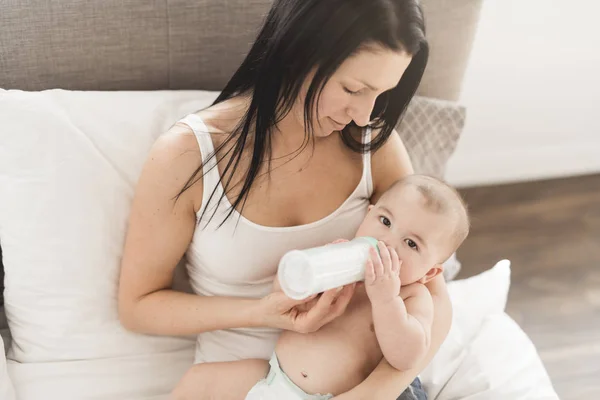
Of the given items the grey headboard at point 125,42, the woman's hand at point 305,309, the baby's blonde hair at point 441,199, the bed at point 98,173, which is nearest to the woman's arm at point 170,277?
the woman's hand at point 305,309

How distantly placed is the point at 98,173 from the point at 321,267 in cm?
55

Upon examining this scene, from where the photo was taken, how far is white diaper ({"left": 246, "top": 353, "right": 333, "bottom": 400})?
1079 mm

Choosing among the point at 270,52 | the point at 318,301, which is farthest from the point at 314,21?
the point at 318,301

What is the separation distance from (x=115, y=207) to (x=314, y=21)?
1.86 ft

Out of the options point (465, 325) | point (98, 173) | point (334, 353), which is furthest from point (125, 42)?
point (465, 325)

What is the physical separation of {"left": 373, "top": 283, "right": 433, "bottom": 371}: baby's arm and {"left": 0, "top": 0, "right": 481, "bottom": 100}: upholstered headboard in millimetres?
678

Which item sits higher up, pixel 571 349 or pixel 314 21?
pixel 314 21

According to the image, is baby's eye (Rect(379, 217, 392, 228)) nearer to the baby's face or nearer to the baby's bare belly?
the baby's face

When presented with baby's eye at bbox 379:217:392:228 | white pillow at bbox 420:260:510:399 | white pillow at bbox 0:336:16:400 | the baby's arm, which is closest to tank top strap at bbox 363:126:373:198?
baby's eye at bbox 379:217:392:228

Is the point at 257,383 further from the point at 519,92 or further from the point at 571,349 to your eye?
the point at 519,92

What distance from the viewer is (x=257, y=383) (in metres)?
1.12

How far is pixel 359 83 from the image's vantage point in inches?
38.1

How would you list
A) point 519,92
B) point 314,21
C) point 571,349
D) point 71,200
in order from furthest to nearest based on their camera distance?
point 519,92 → point 571,349 → point 71,200 → point 314,21

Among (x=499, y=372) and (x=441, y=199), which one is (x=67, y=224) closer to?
(x=441, y=199)
